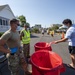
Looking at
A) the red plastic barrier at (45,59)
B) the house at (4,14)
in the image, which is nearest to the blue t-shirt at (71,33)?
the red plastic barrier at (45,59)

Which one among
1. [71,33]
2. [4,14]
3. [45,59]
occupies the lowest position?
[45,59]

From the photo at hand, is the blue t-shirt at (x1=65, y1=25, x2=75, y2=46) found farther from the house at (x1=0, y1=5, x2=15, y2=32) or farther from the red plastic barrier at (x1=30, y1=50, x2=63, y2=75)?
the house at (x1=0, y1=5, x2=15, y2=32)

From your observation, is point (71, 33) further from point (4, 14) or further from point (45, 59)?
point (4, 14)

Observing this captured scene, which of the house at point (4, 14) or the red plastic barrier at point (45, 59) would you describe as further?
the house at point (4, 14)

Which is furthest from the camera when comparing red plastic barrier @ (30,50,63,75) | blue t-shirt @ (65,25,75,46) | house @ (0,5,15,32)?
house @ (0,5,15,32)

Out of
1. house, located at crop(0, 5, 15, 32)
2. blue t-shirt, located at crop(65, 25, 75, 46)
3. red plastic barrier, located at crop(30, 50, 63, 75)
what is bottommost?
red plastic barrier, located at crop(30, 50, 63, 75)

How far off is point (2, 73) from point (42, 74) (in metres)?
2.71

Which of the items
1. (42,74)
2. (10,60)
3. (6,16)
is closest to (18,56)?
(10,60)

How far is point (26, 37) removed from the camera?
22.5 feet

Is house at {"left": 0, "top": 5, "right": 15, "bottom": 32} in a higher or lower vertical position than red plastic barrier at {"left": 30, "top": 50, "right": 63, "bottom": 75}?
higher

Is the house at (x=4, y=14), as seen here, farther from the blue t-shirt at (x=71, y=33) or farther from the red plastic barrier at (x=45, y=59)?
the red plastic barrier at (x=45, y=59)

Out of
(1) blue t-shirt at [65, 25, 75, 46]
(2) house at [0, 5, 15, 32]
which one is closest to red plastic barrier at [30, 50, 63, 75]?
(1) blue t-shirt at [65, 25, 75, 46]

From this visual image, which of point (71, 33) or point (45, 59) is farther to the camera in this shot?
point (71, 33)

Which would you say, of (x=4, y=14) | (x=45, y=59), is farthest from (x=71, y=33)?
(x=4, y=14)
